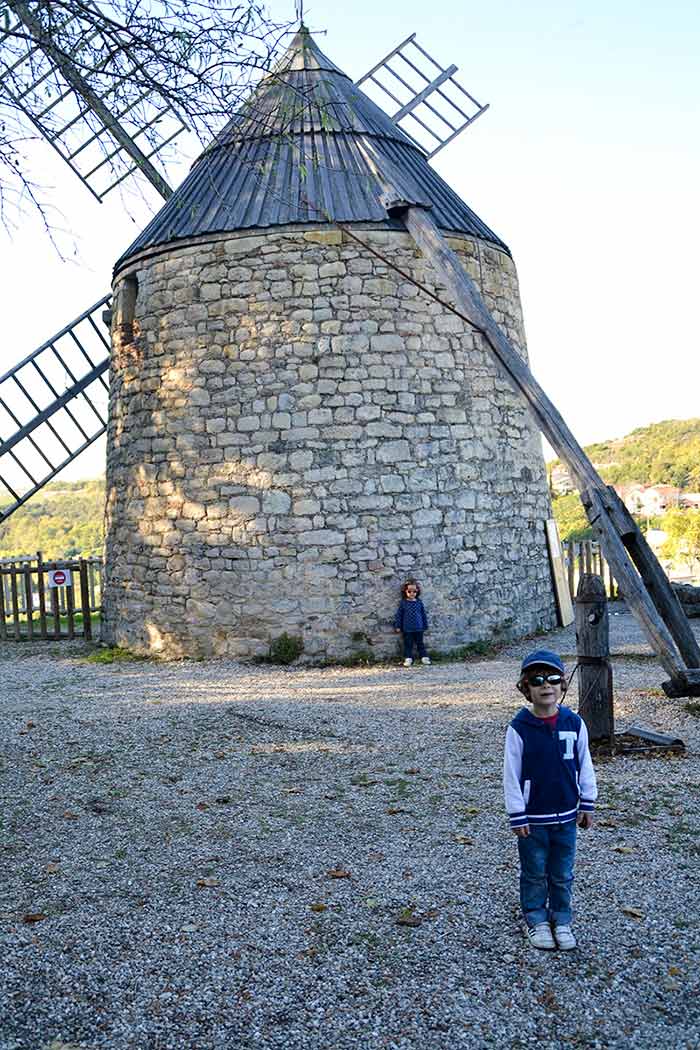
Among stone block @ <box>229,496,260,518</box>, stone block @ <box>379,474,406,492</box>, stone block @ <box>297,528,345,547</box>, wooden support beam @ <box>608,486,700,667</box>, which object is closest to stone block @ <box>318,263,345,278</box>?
stone block @ <box>379,474,406,492</box>

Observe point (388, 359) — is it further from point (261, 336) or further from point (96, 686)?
point (96, 686)

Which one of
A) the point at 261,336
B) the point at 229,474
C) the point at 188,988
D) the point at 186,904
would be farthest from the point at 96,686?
the point at 188,988

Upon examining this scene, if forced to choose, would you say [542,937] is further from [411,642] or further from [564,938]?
[411,642]

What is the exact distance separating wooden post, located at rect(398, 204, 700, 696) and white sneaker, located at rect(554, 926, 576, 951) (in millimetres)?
4711

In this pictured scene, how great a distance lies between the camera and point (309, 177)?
1281 cm

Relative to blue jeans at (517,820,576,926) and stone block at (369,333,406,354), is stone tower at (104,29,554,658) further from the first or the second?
blue jeans at (517,820,576,926)

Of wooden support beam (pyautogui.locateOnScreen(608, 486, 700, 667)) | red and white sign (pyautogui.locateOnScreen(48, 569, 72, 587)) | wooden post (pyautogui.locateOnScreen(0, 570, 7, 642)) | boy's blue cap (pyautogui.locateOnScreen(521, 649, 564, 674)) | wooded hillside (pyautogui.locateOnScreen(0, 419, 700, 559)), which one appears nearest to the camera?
boy's blue cap (pyautogui.locateOnScreen(521, 649, 564, 674))

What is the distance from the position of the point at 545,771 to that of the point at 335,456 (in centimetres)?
788

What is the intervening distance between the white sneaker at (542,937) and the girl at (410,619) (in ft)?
24.5

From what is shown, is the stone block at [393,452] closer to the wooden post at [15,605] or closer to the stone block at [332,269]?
the stone block at [332,269]

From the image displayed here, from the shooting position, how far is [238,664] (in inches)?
471

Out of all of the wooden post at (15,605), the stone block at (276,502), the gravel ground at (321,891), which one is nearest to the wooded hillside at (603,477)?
the wooden post at (15,605)

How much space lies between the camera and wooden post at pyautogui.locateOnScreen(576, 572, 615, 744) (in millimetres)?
7328

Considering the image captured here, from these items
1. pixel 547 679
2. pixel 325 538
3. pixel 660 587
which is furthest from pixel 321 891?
pixel 325 538
